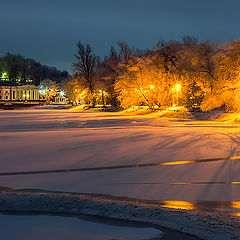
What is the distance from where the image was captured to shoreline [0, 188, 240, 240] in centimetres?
418

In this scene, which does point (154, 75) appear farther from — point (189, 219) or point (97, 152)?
point (189, 219)

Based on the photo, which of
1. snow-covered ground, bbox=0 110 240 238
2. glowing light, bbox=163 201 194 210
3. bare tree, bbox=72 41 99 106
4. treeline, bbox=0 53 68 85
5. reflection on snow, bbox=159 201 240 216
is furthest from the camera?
treeline, bbox=0 53 68 85

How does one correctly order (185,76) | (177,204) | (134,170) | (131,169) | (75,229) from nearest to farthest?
(75,229) → (177,204) → (134,170) → (131,169) → (185,76)

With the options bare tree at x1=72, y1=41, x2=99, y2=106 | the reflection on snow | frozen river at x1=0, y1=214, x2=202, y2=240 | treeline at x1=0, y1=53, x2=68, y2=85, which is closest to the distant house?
treeline at x1=0, y1=53, x2=68, y2=85

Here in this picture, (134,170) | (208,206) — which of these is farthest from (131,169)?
(208,206)

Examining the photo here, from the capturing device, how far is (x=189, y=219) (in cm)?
450

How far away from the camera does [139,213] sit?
15.8 feet

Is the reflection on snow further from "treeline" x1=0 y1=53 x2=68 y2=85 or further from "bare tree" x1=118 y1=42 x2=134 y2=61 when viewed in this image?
"treeline" x1=0 y1=53 x2=68 y2=85

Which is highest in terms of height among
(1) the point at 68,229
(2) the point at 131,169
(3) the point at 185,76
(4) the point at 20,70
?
(4) the point at 20,70

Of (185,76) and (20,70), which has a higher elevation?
(20,70)

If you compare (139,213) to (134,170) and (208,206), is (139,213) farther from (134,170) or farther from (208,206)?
(134,170)

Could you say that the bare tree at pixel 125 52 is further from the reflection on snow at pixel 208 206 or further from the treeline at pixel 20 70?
the treeline at pixel 20 70

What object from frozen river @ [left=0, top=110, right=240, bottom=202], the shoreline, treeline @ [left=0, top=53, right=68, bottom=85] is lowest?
frozen river @ [left=0, top=110, right=240, bottom=202]

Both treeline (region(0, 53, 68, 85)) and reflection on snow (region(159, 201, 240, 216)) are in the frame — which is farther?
treeline (region(0, 53, 68, 85))
